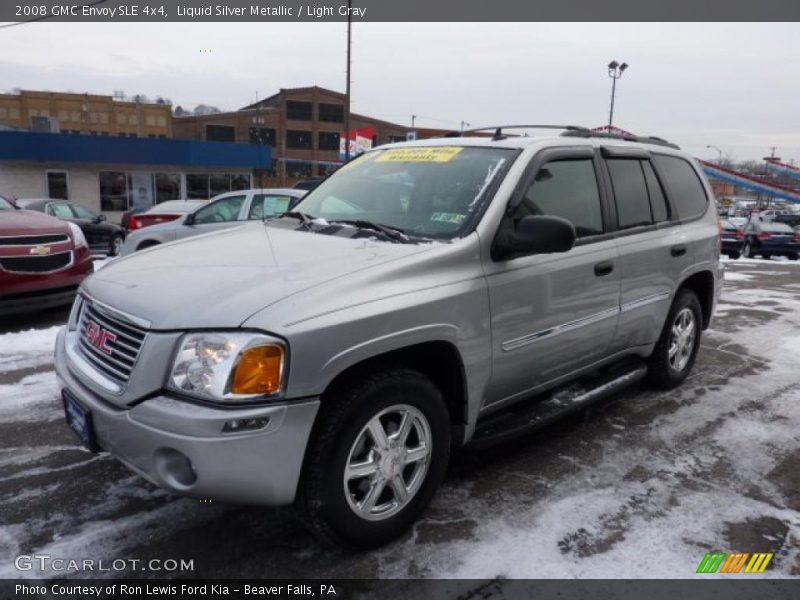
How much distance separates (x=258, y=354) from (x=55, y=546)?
1.38m

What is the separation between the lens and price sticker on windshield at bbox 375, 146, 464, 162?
3.71 metres

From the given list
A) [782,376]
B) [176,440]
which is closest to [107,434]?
[176,440]

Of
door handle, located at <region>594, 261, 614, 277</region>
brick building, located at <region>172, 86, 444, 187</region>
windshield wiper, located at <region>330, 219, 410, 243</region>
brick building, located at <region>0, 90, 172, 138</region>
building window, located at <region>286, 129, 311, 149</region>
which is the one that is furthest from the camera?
brick building, located at <region>0, 90, 172, 138</region>

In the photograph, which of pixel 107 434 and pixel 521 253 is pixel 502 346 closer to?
pixel 521 253

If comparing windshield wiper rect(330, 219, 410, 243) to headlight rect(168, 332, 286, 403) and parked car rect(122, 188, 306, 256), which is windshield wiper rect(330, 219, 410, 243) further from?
parked car rect(122, 188, 306, 256)

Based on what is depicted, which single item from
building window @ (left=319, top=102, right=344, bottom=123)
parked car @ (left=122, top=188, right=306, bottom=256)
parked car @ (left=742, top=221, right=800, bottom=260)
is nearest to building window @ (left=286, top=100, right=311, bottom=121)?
building window @ (left=319, top=102, right=344, bottom=123)

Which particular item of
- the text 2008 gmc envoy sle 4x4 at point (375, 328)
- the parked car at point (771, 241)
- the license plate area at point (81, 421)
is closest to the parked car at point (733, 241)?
the parked car at point (771, 241)

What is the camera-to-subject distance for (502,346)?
122 inches

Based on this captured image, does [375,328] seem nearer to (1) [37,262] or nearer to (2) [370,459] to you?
(2) [370,459]

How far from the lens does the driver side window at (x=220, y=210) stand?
9.33 meters

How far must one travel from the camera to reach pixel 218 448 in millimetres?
2250

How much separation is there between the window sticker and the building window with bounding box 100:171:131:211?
28.3m

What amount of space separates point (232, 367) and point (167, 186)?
2962 centimetres

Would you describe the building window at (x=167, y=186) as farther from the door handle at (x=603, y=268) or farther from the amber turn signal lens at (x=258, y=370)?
the amber turn signal lens at (x=258, y=370)
